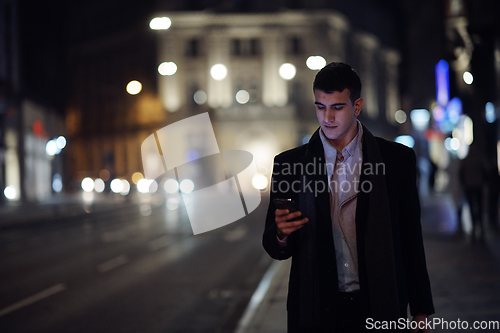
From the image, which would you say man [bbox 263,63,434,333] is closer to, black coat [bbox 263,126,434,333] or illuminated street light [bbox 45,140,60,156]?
black coat [bbox 263,126,434,333]

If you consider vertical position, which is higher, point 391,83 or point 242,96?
point 391,83

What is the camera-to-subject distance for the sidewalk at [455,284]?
6055 mm

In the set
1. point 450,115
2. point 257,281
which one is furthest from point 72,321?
point 450,115

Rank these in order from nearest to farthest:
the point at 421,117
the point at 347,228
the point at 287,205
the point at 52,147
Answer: the point at 287,205 → the point at 347,228 → the point at 52,147 → the point at 421,117

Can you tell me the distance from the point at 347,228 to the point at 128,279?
7702 mm

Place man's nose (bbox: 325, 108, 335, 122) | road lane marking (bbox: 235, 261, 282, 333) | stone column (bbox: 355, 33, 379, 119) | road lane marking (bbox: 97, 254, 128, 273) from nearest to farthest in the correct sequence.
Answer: man's nose (bbox: 325, 108, 335, 122) → road lane marking (bbox: 235, 261, 282, 333) → road lane marking (bbox: 97, 254, 128, 273) → stone column (bbox: 355, 33, 379, 119)

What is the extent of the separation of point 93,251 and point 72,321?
672cm

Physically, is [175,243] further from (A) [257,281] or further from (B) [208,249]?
(A) [257,281]

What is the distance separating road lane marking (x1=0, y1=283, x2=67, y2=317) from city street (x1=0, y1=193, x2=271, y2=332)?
1 centimetres

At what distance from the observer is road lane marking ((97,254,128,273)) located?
35.5 feet

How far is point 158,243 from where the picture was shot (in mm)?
14945

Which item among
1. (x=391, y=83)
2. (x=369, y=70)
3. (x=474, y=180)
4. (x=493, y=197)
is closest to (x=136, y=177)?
(x=369, y=70)

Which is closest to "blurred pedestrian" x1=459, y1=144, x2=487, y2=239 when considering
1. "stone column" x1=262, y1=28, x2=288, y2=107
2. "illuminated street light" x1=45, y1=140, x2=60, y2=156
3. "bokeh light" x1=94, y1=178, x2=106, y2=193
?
"illuminated street light" x1=45, y1=140, x2=60, y2=156

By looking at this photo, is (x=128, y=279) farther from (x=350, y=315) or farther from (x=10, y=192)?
(x=10, y=192)
